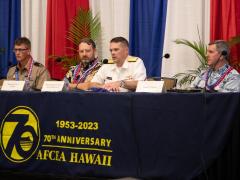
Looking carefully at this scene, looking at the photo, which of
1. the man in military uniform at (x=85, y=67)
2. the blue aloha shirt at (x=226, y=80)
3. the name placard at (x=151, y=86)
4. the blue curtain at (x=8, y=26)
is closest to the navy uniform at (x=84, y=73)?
the man in military uniform at (x=85, y=67)

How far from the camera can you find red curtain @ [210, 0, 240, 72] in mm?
4652

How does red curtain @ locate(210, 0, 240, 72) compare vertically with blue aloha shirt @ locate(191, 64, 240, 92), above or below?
above

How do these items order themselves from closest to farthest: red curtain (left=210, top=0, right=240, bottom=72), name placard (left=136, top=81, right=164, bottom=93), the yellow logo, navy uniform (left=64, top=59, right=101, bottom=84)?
name placard (left=136, top=81, right=164, bottom=93) → the yellow logo → navy uniform (left=64, top=59, right=101, bottom=84) → red curtain (left=210, top=0, right=240, bottom=72)

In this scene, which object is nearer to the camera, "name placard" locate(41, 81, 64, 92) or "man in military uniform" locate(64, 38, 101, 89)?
"name placard" locate(41, 81, 64, 92)

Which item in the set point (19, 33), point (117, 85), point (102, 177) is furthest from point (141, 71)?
point (19, 33)

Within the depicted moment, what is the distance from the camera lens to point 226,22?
471 centimetres

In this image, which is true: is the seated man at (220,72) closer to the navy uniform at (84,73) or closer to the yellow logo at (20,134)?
the navy uniform at (84,73)

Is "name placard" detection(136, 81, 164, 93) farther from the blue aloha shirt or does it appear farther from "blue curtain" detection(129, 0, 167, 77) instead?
"blue curtain" detection(129, 0, 167, 77)

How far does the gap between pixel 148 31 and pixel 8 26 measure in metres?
2.23

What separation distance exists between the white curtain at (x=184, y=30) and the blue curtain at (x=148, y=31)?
0.11m

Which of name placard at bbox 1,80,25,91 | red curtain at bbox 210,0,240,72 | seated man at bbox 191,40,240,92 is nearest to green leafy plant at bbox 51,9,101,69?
red curtain at bbox 210,0,240,72

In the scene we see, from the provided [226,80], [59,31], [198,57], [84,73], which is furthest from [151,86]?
[59,31]

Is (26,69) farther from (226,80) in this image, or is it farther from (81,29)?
(226,80)

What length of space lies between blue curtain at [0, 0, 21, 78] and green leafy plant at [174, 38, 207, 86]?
8.45 feet
